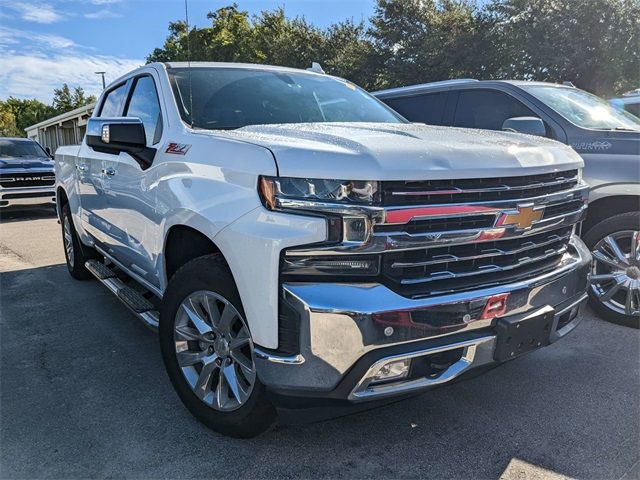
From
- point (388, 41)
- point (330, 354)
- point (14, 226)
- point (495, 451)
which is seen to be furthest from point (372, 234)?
point (388, 41)

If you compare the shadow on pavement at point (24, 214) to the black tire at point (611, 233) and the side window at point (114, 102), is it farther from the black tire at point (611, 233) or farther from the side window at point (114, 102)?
the black tire at point (611, 233)

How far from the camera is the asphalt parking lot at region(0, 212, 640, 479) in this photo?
2371 millimetres

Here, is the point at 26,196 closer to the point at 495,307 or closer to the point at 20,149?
the point at 20,149

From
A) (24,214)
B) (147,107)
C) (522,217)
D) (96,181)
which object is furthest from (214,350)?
(24,214)

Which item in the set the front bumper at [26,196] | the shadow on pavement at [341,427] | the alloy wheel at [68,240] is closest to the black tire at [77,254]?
the alloy wheel at [68,240]

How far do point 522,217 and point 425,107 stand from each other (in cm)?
368

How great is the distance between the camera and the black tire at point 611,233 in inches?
156

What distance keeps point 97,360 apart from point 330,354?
2.22 metres

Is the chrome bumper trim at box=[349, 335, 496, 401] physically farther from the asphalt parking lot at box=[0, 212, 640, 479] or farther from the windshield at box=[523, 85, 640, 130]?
the windshield at box=[523, 85, 640, 130]

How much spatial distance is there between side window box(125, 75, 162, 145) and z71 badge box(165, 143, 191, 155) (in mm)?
241

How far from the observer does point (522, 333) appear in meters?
2.28

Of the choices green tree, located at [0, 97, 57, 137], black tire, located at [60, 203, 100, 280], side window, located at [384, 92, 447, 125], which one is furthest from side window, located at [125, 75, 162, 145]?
green tree, located at [0, 97, 57, 137]

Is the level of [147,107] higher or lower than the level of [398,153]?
higher

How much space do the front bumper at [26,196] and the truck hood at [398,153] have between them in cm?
1003
